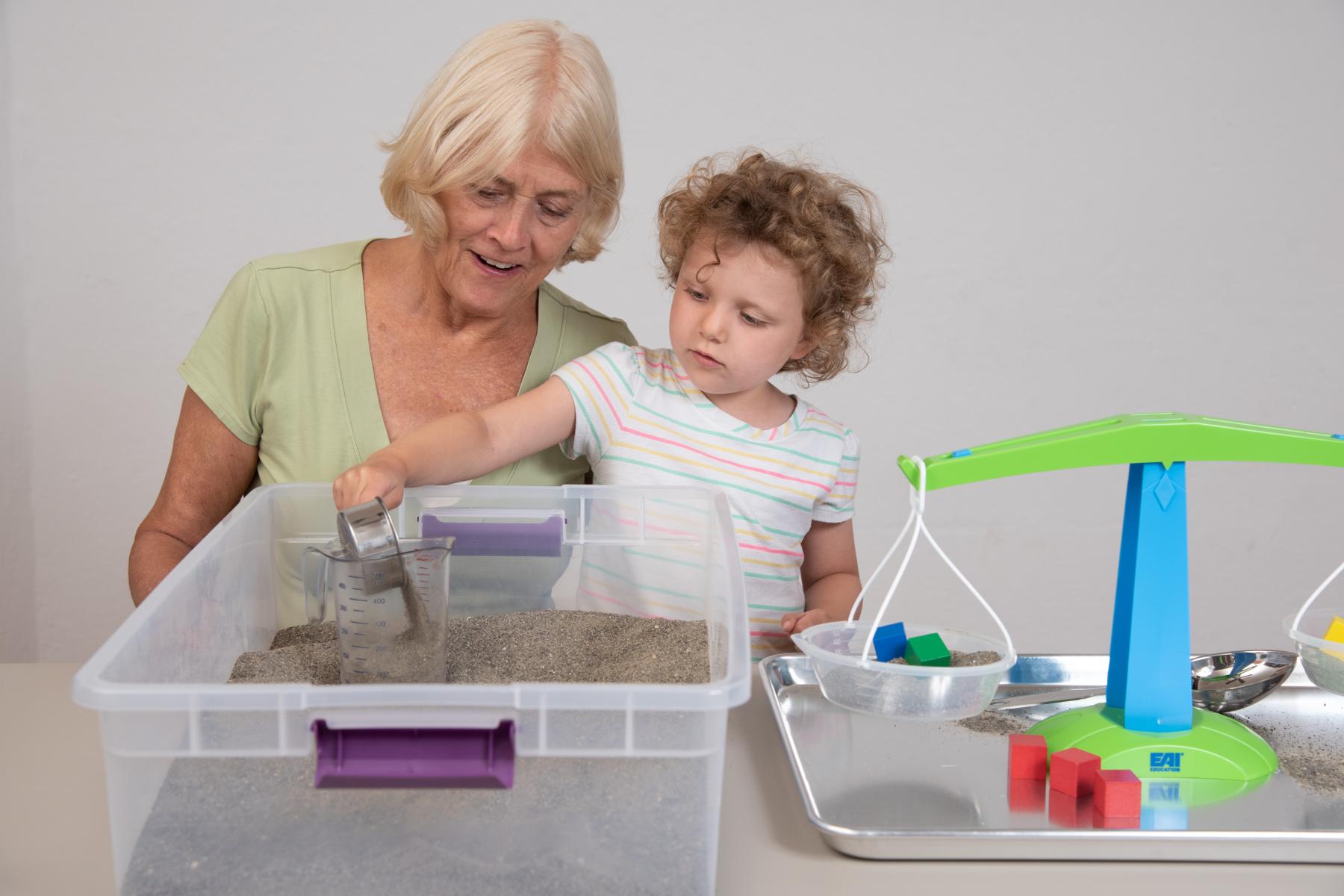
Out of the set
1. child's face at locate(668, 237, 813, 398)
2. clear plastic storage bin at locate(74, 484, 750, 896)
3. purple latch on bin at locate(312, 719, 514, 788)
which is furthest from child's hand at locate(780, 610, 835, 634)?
purple latch on bin at locate(312, 719, 514, 788)

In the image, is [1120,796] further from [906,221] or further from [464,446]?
[906,221]

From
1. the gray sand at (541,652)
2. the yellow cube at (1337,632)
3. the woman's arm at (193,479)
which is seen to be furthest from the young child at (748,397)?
the yellow cube at (1337,632)

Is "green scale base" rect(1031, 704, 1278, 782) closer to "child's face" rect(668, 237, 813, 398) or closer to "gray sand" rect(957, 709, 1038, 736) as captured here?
"gray sand" rect(957, 709, 1038, 736)

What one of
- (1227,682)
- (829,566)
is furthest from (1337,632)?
(829,566)

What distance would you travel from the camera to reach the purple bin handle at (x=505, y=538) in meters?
1.12

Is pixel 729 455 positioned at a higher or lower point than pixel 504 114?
lower

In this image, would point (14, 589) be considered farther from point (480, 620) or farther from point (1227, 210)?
point (1227, 210)

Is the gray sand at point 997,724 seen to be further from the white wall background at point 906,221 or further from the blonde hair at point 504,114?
the white wall background at point 906,221

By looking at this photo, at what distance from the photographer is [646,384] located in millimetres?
1420

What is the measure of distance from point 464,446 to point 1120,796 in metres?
0.70

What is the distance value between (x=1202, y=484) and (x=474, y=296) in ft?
7.07

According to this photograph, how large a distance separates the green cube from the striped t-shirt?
0.42m

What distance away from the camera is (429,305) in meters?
1.54

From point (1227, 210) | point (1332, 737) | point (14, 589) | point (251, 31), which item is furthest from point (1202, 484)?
point (14, 589)
